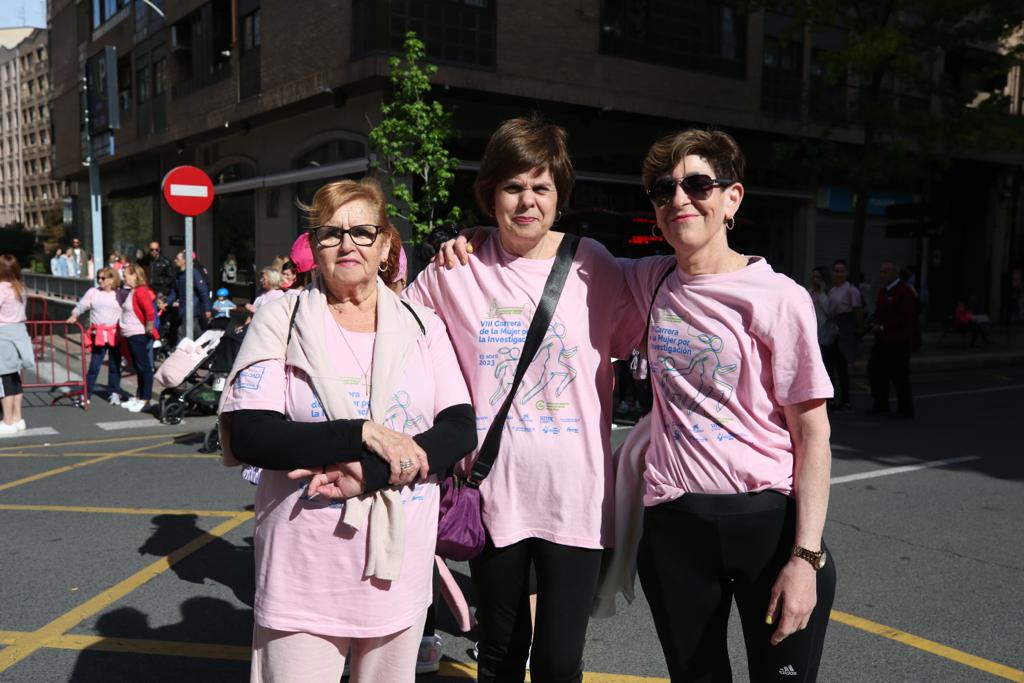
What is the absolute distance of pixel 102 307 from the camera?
11.1m

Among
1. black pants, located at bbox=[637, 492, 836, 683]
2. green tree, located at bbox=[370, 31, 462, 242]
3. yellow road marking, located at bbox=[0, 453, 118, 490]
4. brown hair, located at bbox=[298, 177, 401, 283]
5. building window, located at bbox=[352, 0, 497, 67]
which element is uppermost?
building window, located at bbox=[352, 0, 497, 67]

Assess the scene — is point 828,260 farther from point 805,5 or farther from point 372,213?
point 372,213

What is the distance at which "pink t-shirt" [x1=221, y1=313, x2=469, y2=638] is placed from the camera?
2070 millimetres

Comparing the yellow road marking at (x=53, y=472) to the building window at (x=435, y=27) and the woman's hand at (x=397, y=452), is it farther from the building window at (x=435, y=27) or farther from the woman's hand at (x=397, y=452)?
the building window at (x=435, y=27)

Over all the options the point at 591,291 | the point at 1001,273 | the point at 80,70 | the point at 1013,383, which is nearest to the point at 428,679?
the point at 591,291

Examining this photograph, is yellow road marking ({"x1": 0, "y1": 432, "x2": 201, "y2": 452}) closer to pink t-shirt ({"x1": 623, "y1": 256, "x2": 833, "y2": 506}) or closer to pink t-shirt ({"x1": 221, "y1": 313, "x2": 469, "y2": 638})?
pink t-shirt ({"x1": 221, "y1": 313, "x2": 469, "y2": 638})

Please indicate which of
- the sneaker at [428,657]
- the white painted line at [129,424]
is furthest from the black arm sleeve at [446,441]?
the white painted line at [129,424]

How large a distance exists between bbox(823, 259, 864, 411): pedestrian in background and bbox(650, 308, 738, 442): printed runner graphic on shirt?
9341mm

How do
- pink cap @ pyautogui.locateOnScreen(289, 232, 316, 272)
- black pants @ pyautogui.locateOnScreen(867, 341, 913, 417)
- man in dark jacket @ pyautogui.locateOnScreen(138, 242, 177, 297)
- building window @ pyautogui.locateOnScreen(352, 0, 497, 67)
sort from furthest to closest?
man in dark jacket @ pyautogui.locateOnScreen(138, 242, 177, 297), building window @ pyautogui.locateOnScreen(352, 0, 497, 67), black pants @ pyautogui.locateOnScreen(867, 341, 913, 417), pink cap @ pyautogui.locateOnScreen(289, 232, 316, 272)

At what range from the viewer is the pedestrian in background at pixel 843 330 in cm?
1098

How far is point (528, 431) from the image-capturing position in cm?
238

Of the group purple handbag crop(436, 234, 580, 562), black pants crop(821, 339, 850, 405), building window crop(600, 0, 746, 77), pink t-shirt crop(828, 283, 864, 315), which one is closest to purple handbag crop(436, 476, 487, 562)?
purple handbag crop(436, 234, 580, 562)

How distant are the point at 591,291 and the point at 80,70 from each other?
114 feet

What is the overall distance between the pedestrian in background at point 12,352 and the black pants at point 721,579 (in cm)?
864
